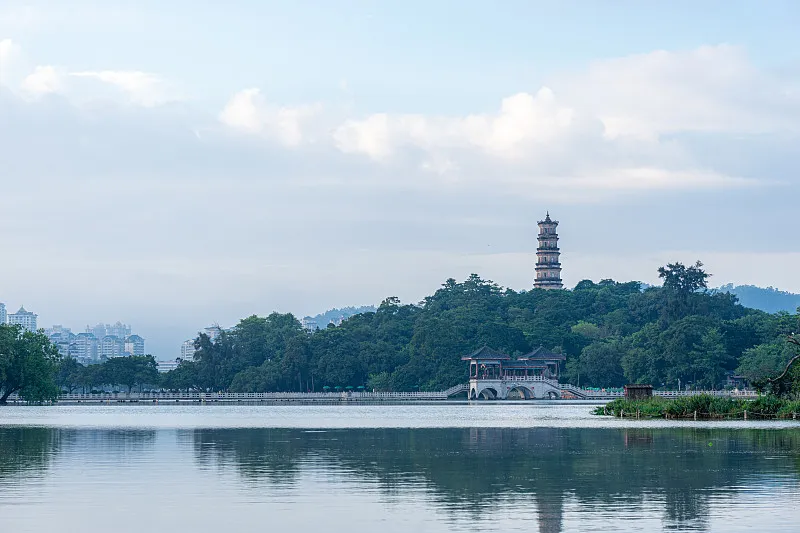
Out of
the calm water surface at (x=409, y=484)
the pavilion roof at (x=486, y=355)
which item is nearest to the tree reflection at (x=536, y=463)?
the calm water surface at (x=409, y=484)

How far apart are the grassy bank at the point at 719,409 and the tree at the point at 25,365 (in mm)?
67576

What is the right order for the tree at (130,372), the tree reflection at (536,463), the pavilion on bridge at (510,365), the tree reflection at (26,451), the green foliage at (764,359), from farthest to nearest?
the tree at (130,372) < the pavilion on bridge at (510,365) < the green foliage at (764,359) < the tree reflection at (26,451) < the tree reflection at (536,463)

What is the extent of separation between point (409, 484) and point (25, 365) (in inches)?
3960

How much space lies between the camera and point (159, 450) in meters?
47.2

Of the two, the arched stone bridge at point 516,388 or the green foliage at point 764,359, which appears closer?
the green foliage at point 764,359

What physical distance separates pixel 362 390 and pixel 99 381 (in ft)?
131

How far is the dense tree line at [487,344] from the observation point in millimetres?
157375

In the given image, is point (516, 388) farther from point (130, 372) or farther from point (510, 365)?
point (130, 372)

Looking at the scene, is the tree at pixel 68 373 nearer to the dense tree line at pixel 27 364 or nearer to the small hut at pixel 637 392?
the dense tree line at pixel 27 364

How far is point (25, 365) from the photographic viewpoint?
12569 centimetres

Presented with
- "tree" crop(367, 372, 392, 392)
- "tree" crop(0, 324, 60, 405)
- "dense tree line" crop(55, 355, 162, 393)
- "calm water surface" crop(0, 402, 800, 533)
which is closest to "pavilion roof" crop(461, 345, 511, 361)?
"tree" crop(367, 372, 392, 392)

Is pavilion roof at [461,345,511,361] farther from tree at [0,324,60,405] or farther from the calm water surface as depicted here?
the calm water surface

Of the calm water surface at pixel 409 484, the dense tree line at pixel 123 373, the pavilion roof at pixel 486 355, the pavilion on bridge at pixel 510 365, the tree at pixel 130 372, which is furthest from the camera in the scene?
the dense tree line at pixel 123 373

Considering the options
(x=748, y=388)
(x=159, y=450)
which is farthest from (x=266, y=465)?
(x=748, y=388)
